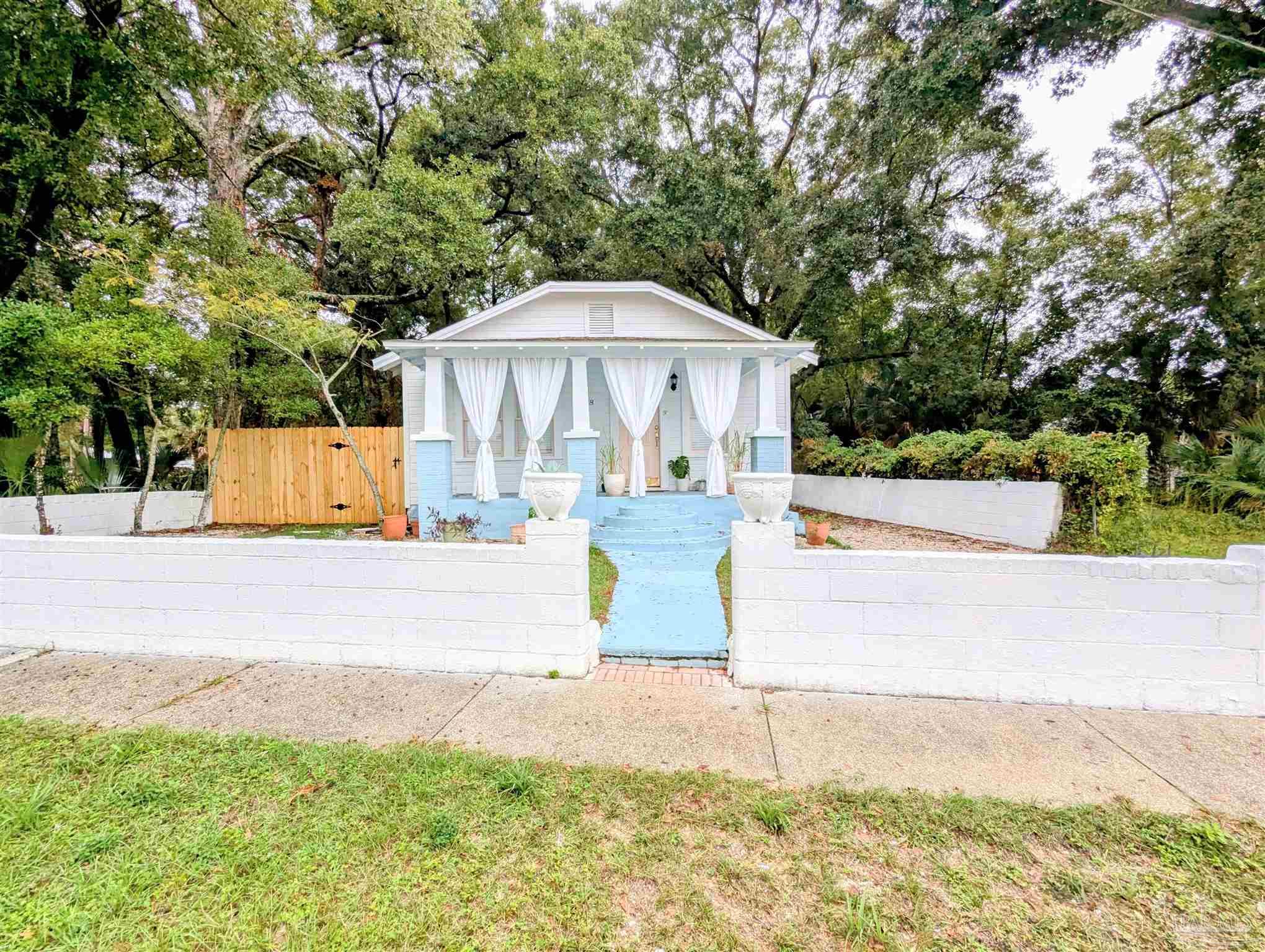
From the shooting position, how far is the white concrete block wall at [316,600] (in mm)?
3760

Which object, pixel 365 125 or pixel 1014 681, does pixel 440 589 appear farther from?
pixel 365 125

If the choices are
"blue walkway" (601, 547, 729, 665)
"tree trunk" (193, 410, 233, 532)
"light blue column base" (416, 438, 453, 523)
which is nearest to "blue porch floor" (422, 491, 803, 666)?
"blue walkway" (601, 547, 729, 665)

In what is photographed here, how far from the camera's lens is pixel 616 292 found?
35.3ft

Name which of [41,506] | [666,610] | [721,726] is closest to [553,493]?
[721,726]

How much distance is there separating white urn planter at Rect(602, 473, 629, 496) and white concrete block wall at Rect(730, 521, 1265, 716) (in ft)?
18.6

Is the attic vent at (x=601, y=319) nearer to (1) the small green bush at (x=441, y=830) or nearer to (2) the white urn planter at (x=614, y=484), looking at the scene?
(2) the white urn planter at (x=614, y=484)

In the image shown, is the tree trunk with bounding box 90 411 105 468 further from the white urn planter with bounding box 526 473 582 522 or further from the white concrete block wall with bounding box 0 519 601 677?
the white urn planter with bounding box 526 473 582 522

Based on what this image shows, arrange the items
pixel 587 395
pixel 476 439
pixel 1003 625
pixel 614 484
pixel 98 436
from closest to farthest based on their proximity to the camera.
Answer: pixel 1003 625 < pixel 587 395 < pixel 614 484 < pixel 476 439 < pixel 98 436

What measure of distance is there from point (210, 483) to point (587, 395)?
7.74m

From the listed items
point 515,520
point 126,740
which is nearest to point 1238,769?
point 126,740

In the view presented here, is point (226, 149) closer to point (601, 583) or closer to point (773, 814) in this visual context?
point (601, 583)

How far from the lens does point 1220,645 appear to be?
3.17 metres

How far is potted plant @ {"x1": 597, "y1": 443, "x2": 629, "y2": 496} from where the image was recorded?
918 centimetres

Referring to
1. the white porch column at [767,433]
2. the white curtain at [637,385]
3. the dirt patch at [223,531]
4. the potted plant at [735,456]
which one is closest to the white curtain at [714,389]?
the potted plant at [735,456]
